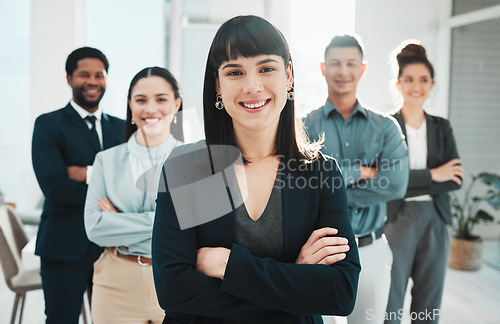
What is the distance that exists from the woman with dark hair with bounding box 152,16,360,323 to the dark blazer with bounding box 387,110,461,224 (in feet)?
4.21

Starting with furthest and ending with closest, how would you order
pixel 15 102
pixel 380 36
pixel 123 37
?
1. pixel 123 37
2. pixel 15 102
3. pixel 380 36

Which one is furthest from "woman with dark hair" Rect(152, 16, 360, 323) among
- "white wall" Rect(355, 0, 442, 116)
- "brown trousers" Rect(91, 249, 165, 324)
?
"white wall" Rect(355, 0, 442, 116)

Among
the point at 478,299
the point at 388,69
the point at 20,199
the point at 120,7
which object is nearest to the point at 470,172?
the point at 388,69

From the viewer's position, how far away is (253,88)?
1194mm

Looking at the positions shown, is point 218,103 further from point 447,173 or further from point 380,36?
point 380,36

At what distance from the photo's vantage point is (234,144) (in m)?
1.34

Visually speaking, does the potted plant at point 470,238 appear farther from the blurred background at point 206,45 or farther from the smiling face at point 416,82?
the smiling face at point 416,82

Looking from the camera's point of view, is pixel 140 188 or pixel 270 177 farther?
pixel 140 188

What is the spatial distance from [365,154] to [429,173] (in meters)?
0.51

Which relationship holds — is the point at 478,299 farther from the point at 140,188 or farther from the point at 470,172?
the point at 140,188

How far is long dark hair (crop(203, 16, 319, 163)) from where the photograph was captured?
1.18 m

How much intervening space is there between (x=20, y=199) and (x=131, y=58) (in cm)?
231

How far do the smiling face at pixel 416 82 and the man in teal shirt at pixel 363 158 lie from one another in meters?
0.45

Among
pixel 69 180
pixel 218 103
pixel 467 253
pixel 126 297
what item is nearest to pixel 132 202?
pixel 126 297
